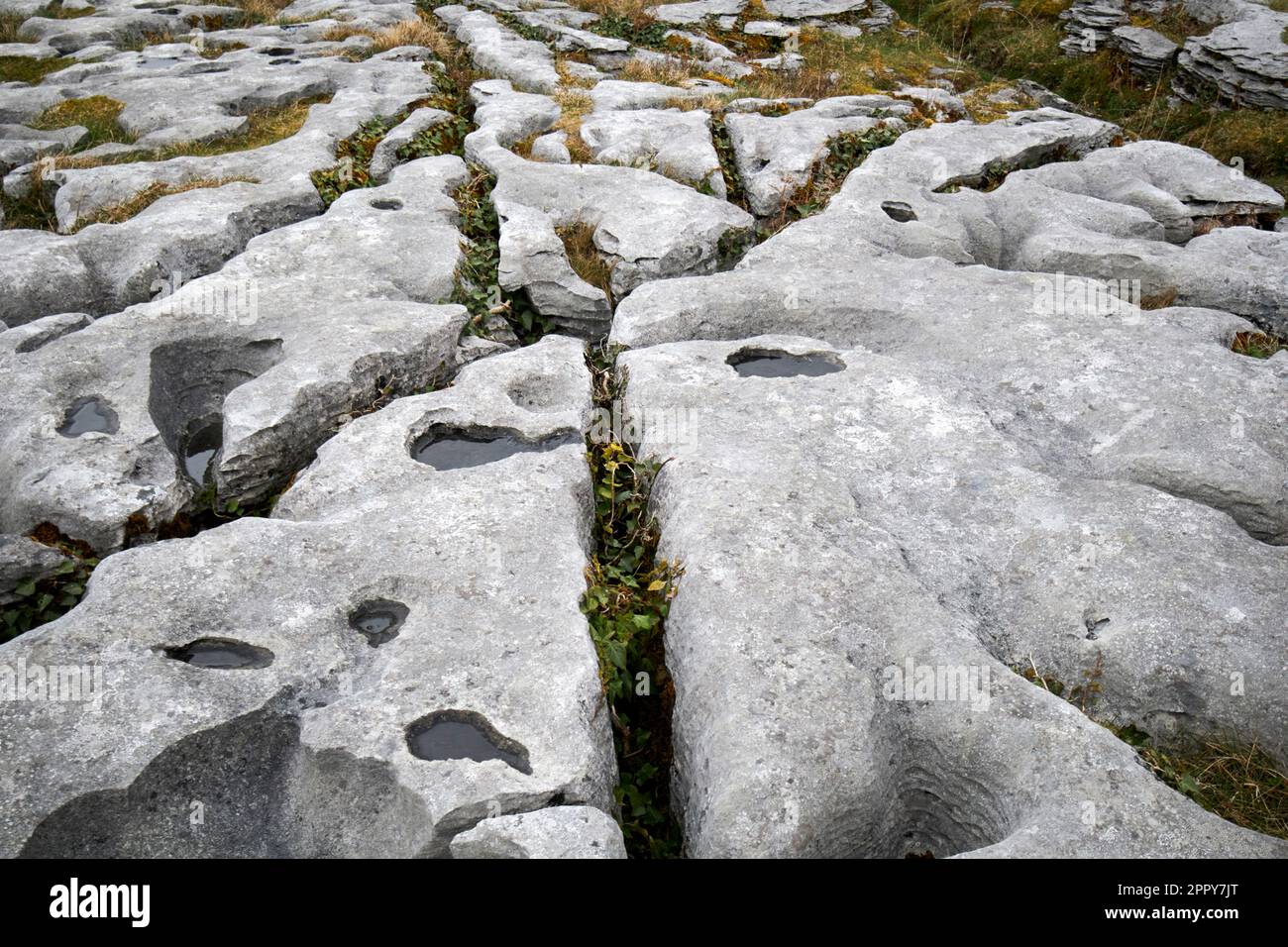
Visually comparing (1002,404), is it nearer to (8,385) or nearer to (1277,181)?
(8,385)

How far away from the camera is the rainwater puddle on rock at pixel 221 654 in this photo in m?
6.84

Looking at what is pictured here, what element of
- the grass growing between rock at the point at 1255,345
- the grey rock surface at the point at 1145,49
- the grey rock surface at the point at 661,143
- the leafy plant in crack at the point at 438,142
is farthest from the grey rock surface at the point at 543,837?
the grey rock surface at the point at 1145,49

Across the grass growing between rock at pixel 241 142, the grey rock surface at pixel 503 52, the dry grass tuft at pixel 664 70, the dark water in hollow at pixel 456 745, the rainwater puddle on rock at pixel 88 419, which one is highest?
the grey rock surface at pixel 503 52

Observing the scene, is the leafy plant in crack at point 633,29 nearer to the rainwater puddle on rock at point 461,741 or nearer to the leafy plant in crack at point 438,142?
the leafy plant in crack at point 438,142

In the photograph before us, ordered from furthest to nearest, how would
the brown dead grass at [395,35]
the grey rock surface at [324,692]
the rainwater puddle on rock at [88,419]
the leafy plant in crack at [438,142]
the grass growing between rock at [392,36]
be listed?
the brown dead grass at [395,35] → the grass growing between rock at [392,36] → the leafy plant in crack at [438,142] → the rainwater puddle on rock at [88,419] → the grey rock surface at [324,692]

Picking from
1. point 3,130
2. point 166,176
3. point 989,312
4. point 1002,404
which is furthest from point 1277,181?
point 3,130

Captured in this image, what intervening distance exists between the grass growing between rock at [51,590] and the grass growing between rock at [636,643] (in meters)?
4.84

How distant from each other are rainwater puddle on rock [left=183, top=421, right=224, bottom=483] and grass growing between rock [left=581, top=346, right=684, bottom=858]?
4.64m

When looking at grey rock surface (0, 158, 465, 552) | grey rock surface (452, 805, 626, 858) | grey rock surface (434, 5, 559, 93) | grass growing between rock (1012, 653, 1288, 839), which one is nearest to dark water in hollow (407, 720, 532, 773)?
grey rock surface (452, 805, 626, 858)

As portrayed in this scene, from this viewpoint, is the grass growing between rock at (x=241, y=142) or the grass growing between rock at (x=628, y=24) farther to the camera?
the grass growing between rock at (x=628, y=24)

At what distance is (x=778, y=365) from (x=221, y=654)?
7.12m
